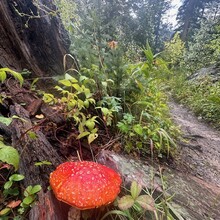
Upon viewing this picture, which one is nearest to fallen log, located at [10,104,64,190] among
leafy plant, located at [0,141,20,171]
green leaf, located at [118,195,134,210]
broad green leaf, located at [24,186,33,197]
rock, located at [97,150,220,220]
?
broad green leaf, located at [24,186,33,197]

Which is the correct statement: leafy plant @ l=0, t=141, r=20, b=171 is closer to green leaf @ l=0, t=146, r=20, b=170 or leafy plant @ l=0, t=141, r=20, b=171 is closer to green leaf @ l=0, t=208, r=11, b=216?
green leaf @ l=0, t=146, r=20, b=170

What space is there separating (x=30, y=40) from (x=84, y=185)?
2.52 meters

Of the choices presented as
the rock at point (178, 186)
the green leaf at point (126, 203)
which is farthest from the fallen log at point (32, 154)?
the green leaf at point (126, 203)

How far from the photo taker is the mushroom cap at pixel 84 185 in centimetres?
113

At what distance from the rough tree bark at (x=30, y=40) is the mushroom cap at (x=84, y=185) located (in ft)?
5.88

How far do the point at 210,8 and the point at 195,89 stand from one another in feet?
75.3

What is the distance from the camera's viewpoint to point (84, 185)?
1.19m

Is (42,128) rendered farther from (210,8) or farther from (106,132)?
(210,8)

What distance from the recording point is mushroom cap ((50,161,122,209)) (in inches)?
44.5

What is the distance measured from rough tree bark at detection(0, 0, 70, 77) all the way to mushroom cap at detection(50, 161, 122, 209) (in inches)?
70.6

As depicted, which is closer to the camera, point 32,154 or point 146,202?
point 146,202

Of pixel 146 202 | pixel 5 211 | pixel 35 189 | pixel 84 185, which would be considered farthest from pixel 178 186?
pixel 5 211

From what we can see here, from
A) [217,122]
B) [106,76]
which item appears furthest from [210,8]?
[106,76]

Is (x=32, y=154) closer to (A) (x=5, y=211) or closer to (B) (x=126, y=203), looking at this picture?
(A) (x=5, y=211)
